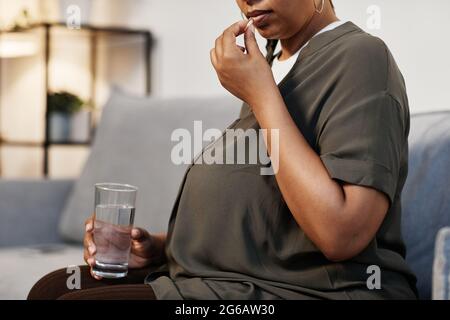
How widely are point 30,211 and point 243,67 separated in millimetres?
1147

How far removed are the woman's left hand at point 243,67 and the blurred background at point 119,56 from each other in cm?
61

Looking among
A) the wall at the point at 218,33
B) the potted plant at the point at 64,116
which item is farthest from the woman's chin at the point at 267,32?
the potted plant at the point at 64,116

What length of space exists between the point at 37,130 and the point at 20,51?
0.43 m

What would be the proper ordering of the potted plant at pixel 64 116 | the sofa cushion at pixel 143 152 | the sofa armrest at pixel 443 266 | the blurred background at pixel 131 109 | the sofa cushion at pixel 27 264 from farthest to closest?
the potted plant at pixel 64 116 < the sofa cushion at pixel 143 152 < the sofa cushion at pixel 27 264 < the blurred background at pixel 131 109 < the sofa armrest at pixel 443 266

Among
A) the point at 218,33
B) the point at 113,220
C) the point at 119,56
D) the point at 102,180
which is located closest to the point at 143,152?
the point at 102,180

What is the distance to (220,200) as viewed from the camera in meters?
0.98

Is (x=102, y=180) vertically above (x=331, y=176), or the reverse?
(x=331, y=176)

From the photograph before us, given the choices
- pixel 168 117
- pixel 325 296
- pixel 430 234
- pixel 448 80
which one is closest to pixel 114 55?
pixel 168 117

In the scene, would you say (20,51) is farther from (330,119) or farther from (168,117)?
(330,119)

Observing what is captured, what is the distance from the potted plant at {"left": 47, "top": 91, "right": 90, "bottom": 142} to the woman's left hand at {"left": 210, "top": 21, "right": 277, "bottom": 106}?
2.02m

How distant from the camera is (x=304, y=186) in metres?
0.85

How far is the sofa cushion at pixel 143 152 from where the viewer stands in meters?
1.75

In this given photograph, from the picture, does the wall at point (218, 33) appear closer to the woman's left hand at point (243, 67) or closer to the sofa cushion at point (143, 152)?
the sofa cushion at point (143, 152)

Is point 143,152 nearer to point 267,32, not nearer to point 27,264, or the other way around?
point 27,264
